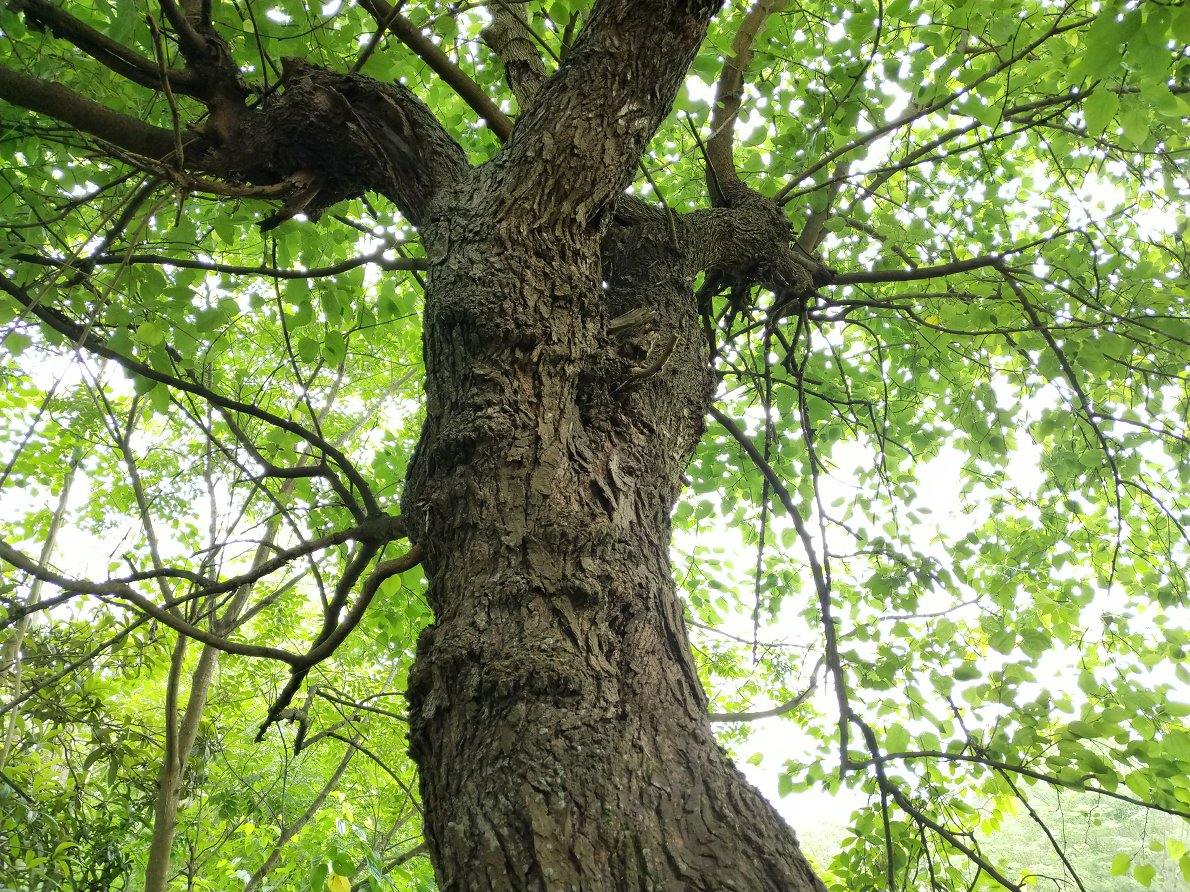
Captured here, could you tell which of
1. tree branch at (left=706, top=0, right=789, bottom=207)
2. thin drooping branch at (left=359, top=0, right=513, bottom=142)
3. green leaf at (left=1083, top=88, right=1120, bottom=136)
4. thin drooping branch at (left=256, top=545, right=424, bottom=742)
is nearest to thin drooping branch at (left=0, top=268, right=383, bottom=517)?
thin drooping branch at (left=256, top=545, right=424, bottom=742)

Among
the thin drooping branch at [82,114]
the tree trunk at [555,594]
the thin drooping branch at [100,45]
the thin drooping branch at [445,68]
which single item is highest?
the thin drooping branch at [445,68]

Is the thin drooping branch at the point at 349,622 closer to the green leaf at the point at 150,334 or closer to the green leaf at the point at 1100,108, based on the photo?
the green leaf at the point at 150,334

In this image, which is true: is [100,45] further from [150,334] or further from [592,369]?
[592,369]

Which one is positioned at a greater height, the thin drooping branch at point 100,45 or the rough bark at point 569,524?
the thin drooping branch at point 100,45

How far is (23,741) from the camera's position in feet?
11.5

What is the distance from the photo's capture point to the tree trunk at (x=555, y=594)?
0.95 m

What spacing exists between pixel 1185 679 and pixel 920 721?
0.76 metres

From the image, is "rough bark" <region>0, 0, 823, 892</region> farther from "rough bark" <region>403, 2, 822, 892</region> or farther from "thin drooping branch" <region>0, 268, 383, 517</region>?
"thin drooping branch" <region>0, 268, 383, 517</region>

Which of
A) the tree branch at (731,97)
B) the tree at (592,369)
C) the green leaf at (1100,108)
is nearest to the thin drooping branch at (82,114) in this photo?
the tree at (592,369)

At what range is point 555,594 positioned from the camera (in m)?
1.23

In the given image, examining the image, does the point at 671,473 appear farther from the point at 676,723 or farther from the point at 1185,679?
the point at 1185,679

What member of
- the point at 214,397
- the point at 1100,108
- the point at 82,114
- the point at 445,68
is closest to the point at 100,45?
the point at 82,114

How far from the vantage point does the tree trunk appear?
0.95m

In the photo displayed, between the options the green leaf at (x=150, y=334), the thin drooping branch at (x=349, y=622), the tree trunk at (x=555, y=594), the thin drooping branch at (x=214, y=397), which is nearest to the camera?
the tree trunk at (x=555, y=594)
